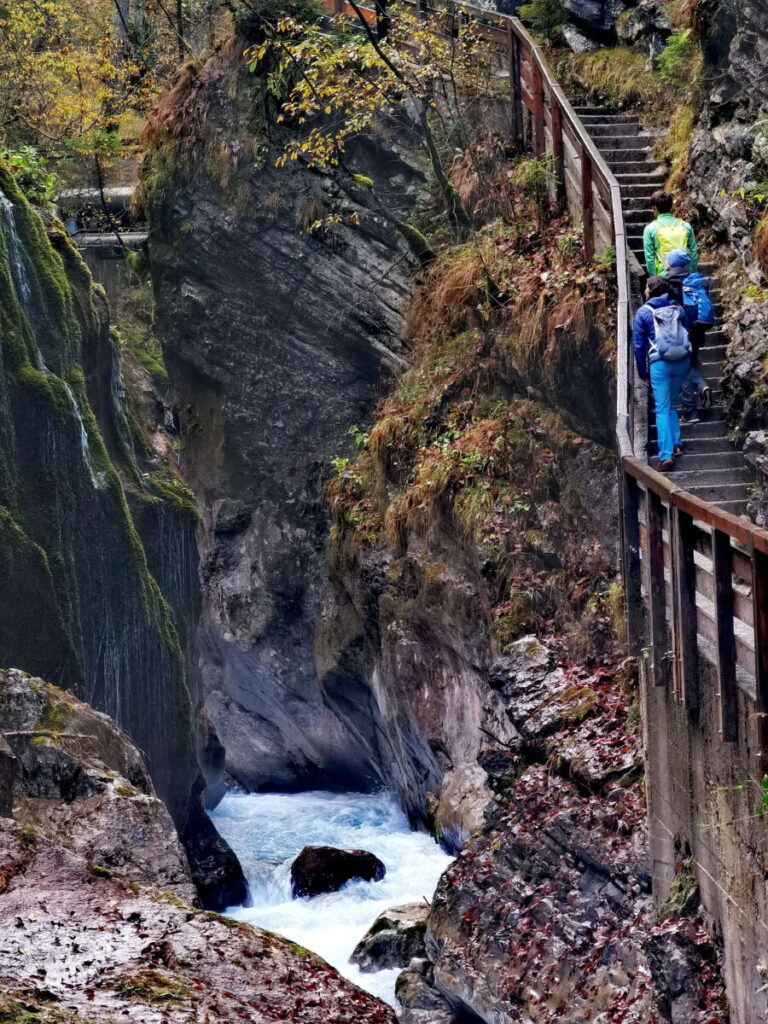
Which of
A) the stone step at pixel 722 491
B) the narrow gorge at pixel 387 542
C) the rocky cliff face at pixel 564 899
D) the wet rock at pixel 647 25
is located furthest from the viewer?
the wet rock at pixel 647 25

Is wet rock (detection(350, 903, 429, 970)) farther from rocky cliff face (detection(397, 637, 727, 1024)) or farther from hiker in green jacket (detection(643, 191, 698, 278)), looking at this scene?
hiker in green jacket (detection(643, 191, 698, 278))

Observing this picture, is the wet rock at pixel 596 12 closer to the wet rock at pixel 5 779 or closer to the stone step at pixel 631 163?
the stone step at pixel 631 163

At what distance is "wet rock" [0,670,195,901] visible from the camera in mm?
9320

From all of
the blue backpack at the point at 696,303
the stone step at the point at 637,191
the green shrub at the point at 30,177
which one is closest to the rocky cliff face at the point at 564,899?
the blue backpack at the point at 696,303

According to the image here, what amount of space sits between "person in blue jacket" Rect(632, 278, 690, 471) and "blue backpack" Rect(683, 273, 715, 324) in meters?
0.32

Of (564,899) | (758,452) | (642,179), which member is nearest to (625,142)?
(642,179)

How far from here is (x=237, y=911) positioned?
1692 cm

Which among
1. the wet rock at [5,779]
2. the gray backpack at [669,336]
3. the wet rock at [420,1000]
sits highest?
the gray backpack at [669,336]

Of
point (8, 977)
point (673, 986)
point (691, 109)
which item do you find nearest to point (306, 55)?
point (691, 109)

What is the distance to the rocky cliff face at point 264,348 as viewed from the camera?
2006 cm

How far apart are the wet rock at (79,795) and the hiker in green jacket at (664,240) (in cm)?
723

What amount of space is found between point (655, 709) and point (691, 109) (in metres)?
9.11

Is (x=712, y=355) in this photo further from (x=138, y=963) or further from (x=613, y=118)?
(x=138, y=963)

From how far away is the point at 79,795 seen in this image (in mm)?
10078
